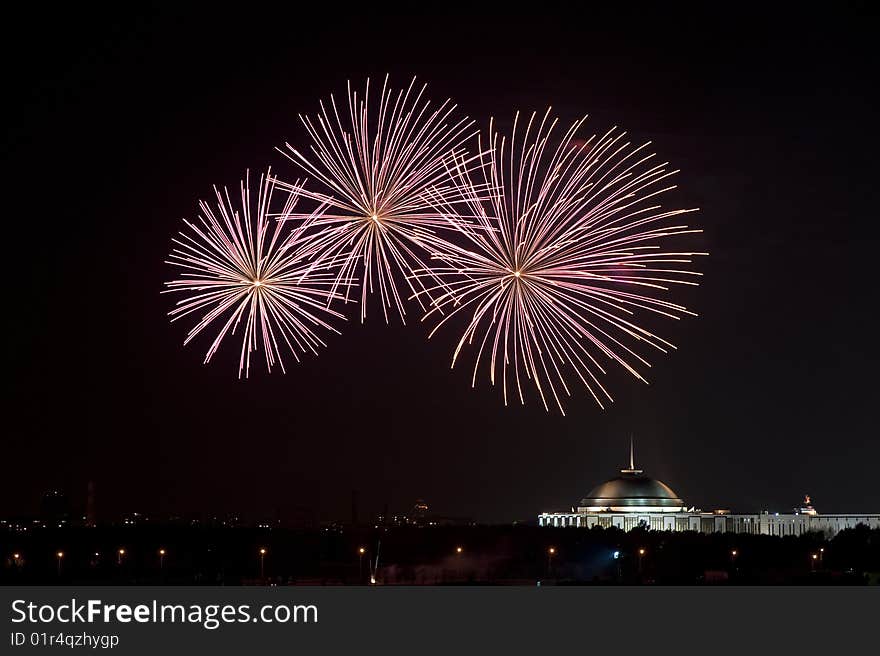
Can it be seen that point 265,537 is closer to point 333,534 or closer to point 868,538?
point 333,534

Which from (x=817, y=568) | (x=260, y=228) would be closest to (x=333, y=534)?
(x=817, y=568)

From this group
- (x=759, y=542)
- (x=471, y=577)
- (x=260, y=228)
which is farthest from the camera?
(x=759, y=542)

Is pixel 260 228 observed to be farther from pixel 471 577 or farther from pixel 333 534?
pixel 333 534
